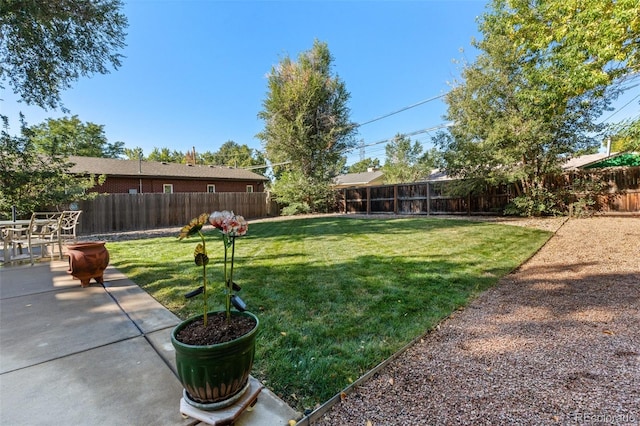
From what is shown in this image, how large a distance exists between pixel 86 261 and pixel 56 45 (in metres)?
5.97

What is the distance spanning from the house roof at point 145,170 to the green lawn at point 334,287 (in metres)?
11.3

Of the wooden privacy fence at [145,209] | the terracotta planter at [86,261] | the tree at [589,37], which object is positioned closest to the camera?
the terracotta planter at [86,261]

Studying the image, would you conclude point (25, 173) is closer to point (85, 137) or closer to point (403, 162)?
point (85, 137)

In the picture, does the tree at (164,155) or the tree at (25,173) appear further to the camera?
the tree at (164,155)

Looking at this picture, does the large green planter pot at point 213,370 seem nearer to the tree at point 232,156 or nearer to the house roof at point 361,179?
the house roof at point 361,179

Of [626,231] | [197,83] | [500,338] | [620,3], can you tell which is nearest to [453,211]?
[626,231]

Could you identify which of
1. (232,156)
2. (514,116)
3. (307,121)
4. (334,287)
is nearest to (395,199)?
(514,116)

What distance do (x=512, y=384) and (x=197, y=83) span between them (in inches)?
670

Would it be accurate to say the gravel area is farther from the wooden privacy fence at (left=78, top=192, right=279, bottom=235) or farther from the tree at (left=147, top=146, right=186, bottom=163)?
the tree at (left=147, top=146, right=186, bottom=163)

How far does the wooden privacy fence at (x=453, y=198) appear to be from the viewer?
8.87m

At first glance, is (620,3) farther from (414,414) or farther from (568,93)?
(414,414)

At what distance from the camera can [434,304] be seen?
9.64 ft

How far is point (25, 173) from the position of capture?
665cm

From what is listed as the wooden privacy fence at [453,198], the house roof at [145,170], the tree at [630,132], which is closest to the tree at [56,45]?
the house roof at [145,170]
